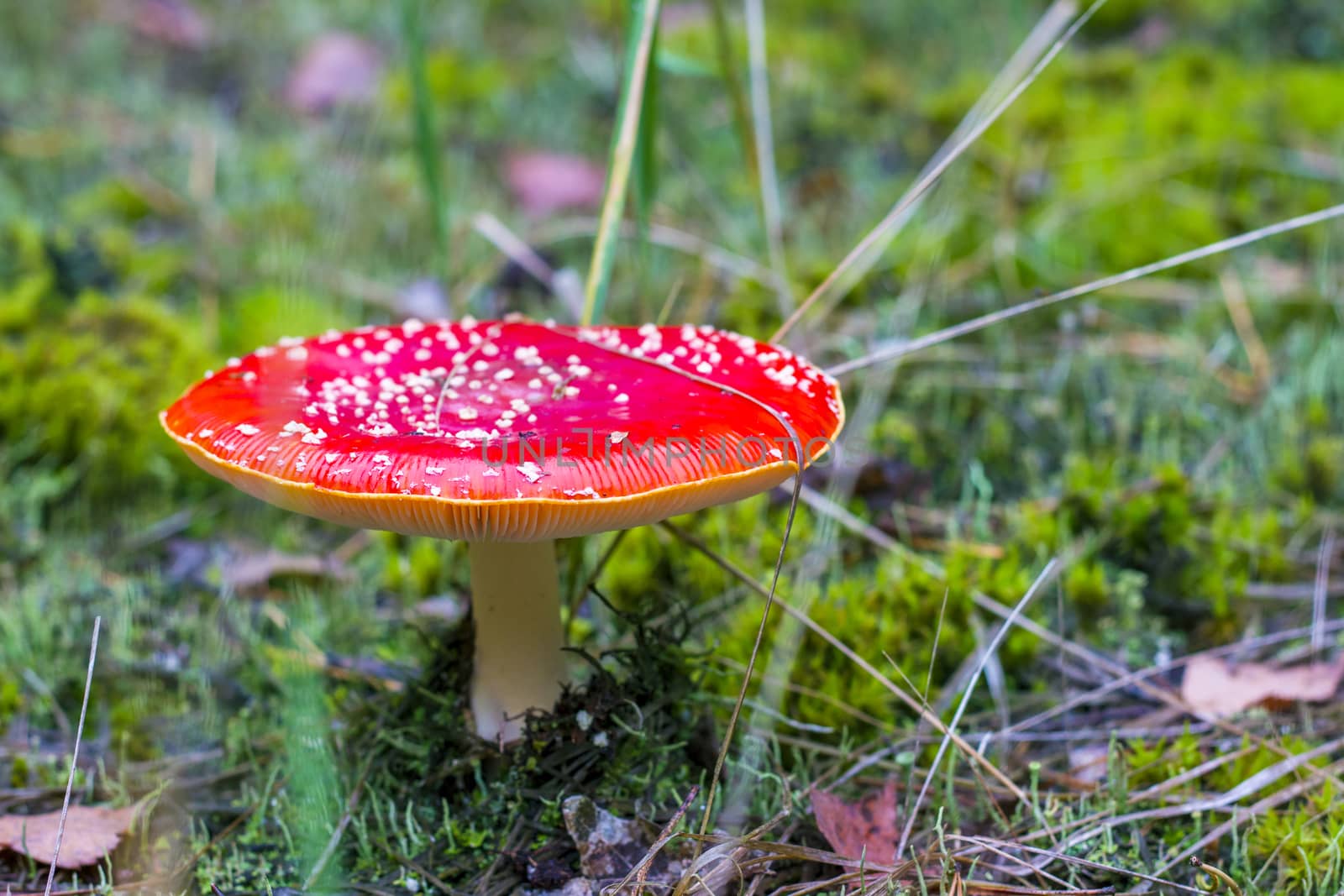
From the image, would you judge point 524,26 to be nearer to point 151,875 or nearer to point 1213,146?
point 1213,146

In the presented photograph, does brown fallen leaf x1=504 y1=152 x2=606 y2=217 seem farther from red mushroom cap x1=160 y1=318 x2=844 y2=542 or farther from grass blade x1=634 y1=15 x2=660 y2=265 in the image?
red mushroom cap x1=160 y1=318 x2=844 y2=542

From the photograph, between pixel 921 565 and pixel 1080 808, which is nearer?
pixel 1080 808

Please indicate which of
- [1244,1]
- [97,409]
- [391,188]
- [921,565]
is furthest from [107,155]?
[1244,1]

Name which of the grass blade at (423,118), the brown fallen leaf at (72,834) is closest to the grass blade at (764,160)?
the grass blade at (423,118)

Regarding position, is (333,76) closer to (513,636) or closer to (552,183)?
(552,183)

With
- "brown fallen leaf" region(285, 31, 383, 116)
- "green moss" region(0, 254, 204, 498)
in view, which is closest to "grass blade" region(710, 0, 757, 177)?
"green moss" region(0, 254, 204, 498)

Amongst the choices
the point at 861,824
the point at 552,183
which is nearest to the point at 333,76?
the point at 552,183

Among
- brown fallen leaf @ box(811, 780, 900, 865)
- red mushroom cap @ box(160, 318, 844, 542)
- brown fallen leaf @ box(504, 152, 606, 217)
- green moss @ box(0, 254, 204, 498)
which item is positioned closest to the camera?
red mushroom cap @ box(160, 318, 844, 542)
